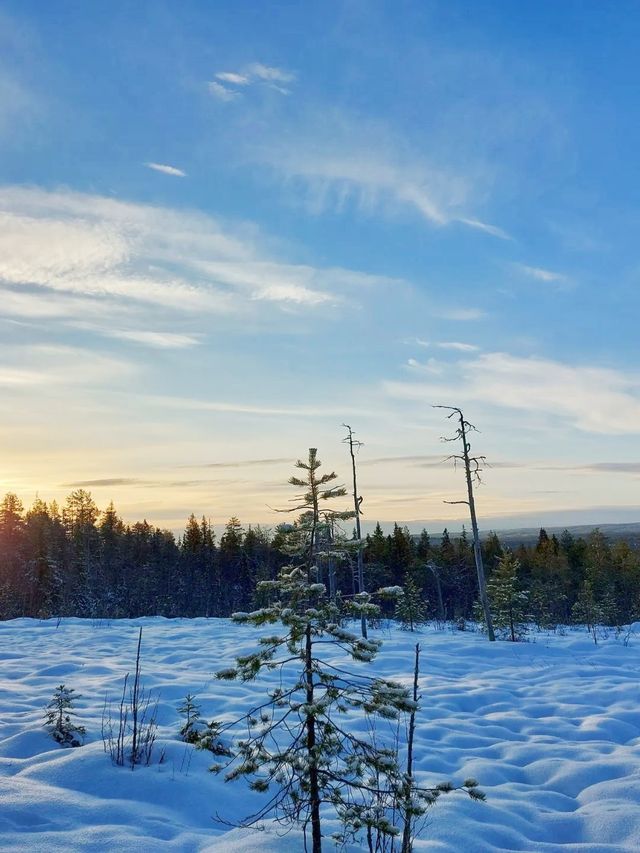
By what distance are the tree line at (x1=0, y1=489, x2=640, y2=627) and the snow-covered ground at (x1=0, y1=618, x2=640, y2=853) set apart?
79.8 ft

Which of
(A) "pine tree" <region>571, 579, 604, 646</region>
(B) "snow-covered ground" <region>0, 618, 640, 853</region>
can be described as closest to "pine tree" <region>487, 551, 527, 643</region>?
(B) "snow-covered ground" <region>0, 618, 640, 853</region>

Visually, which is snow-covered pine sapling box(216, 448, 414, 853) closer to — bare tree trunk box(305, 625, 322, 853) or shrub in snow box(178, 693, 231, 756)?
bare tree trunk box(305, 625, 322, 853)

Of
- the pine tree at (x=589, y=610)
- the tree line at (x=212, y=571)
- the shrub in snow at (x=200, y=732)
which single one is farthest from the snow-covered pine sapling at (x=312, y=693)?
the tree line at (x=212, y=571)

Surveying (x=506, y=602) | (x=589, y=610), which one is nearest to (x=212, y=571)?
(x=589, y=610)

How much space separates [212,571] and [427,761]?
53028 millimetres

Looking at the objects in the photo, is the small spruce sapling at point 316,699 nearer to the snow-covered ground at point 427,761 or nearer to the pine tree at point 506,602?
the snow-covered ground at point 427,761

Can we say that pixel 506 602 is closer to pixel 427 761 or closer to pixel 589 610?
pixel 589 610

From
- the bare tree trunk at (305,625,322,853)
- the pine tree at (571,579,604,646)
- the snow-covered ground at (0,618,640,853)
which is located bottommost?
the pine tree at (571,579,604,646)

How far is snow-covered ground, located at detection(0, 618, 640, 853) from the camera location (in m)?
4.72

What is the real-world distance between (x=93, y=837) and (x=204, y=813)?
1.25 m

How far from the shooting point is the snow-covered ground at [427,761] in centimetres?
472

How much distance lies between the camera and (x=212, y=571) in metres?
→ 57.4

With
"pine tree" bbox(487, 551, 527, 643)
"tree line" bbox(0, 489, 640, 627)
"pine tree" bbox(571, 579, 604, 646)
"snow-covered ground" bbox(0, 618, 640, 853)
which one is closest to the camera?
"snow-covered ground" bbox(0, 618, 640, 853)

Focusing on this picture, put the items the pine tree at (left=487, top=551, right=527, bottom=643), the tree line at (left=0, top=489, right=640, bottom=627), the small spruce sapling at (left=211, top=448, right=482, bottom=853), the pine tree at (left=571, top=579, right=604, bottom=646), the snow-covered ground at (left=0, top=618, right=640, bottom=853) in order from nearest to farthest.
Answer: the small spruce sapling at (left=211, top=448, right=482, bottom=853) → the snow-covered ground at (left=0, top=618, right=640, bottom=853) → the pine tree at (left=487, top=551, right=527, bottom=643) → the pine tree at (left=571, top=579, right=604, bottom=646) → the tree line at (left=0, top=489, right=640, bottom=627)
